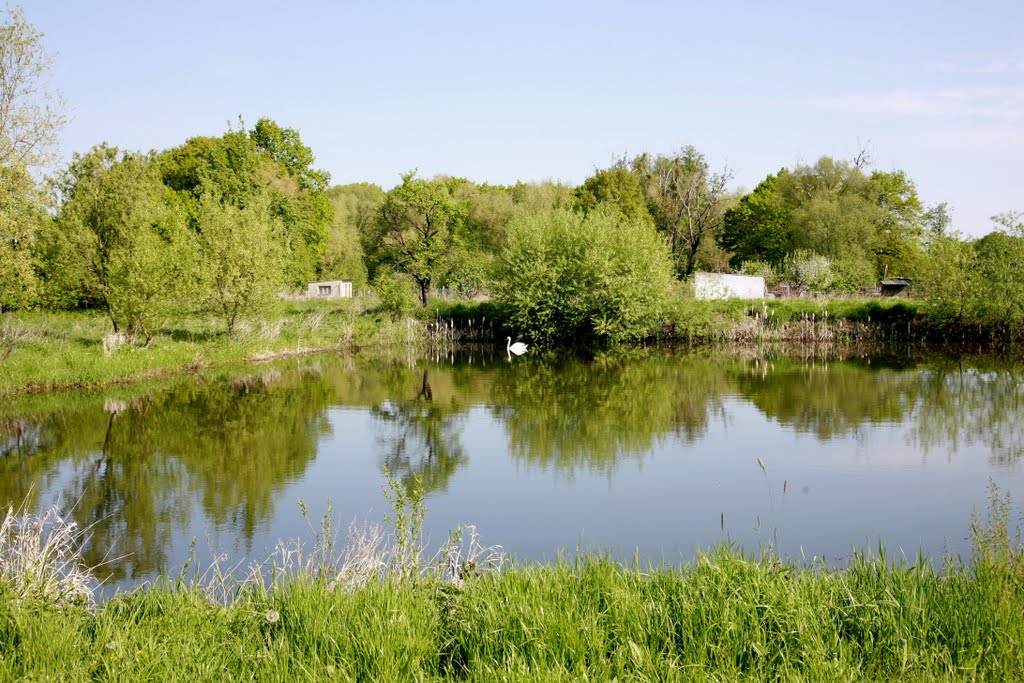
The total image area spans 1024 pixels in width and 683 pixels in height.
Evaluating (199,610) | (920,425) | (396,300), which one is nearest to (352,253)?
(396,300)

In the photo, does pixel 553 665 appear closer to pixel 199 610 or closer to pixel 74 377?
pixel 199 610

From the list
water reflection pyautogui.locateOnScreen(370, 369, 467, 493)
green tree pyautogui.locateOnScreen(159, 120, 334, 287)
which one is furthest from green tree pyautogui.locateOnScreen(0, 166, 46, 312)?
green tree pyautogui.locateOnScreen(159, 120, 334, 287)

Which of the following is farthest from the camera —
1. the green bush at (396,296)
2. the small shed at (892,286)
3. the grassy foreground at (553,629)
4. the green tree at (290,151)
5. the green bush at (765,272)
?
the green tree at (290,151)

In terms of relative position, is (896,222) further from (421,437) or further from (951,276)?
(421,437)

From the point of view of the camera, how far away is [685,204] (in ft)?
193

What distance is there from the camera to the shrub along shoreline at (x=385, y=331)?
82.7 ft

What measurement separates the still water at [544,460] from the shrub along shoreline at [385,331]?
2857mm

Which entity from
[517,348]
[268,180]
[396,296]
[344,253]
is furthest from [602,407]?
[344,253]

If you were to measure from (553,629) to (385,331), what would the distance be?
3490cm

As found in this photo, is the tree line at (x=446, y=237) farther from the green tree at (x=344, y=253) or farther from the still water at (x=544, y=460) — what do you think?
the still water at (x=544, y=460)

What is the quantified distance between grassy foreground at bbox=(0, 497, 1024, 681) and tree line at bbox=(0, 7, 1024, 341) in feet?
53.8

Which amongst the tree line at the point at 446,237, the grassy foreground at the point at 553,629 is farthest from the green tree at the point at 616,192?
the grassy foreground at the point at 553,629

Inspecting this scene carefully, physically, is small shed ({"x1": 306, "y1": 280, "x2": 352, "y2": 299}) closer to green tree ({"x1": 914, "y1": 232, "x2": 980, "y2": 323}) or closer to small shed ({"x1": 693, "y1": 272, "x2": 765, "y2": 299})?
small shed ({"x1": 693, "y1": 272, "x2": 765, "y2": 299})

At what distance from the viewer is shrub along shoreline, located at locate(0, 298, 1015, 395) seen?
2522cm
